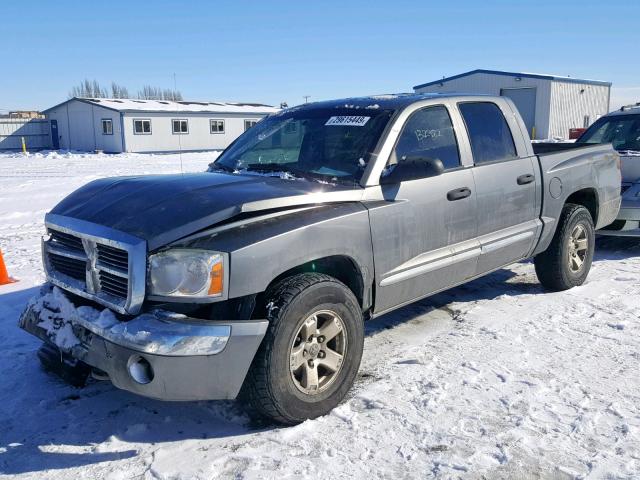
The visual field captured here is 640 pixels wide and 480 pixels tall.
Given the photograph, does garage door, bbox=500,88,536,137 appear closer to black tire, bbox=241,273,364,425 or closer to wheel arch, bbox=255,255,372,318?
wheel arch, bbox=255,255,372,318

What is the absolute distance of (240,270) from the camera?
3.07 meters

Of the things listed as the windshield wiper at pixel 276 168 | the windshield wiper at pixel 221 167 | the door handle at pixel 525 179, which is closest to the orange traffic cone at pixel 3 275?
the windshield wiper at pixel 221 167

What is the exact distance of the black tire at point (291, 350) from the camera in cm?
316

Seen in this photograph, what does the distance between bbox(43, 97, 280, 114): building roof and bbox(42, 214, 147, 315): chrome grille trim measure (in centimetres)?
3012

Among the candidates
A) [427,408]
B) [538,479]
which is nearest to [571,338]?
[427,408]

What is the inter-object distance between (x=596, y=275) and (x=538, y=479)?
4.19 metres

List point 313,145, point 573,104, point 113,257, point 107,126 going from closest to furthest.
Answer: point 113,257 → point 313,145 → point 107,126 → point 573,104

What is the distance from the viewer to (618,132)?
8.42 m

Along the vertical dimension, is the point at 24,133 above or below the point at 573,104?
below

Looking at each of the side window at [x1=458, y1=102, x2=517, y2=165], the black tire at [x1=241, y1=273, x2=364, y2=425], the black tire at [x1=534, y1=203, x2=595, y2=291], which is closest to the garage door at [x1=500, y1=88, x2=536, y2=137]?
the black tire at [x1=534, y1=203, x2=595, y2=291]

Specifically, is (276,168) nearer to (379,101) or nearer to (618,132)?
(379,101)

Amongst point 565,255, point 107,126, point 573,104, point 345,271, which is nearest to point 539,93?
point 573,104

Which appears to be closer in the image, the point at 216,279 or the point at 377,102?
the point at 216,279

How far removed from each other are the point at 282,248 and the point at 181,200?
2.24ft
